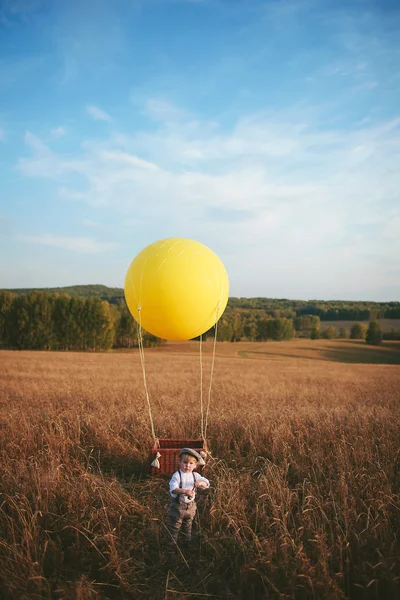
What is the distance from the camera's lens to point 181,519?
10.6 feet

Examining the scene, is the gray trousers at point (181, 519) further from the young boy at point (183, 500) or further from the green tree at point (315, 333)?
the green tree at point (315, 333)

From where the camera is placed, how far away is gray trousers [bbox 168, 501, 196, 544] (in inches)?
126

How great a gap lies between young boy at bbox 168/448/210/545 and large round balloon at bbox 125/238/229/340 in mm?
1979

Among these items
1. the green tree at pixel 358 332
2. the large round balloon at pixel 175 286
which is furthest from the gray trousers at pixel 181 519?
the green tree at pixel 358 332

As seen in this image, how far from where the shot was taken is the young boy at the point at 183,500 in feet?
10.6

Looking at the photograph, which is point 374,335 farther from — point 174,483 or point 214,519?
point 174,483

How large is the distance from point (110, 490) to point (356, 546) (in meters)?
2.50

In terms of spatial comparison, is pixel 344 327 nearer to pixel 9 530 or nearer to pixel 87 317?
pixel 87 317

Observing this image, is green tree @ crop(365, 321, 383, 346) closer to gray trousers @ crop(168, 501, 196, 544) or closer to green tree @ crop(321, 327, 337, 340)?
green tree @ crop(321, 327, 337, 340)

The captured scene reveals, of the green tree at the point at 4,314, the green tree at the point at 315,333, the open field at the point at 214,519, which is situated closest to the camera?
the open field at the point at 214,519

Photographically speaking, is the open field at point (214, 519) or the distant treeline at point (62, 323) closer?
the open field at point (214, 519)

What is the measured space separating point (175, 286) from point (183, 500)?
260 centimetres

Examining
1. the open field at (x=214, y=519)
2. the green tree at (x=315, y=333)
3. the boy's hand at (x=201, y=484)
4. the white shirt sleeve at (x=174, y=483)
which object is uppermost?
the white shirt sleeve at (x=174, y=483)

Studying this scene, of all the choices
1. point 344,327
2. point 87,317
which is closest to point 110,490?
point 87,317
